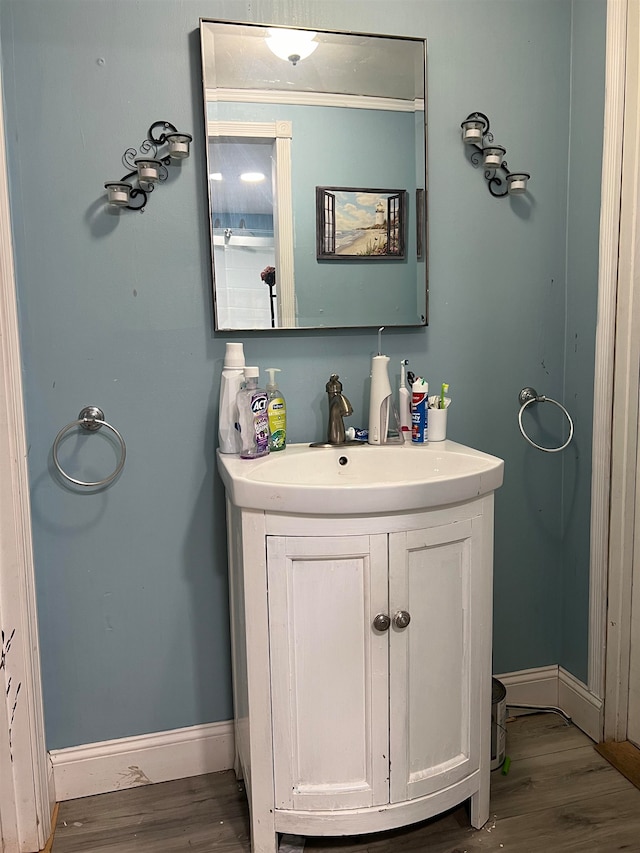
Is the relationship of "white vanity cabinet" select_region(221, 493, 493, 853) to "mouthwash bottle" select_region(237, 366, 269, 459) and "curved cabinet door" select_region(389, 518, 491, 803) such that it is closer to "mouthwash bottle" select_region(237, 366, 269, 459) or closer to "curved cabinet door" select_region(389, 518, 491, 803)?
"curved cabinet door" select_region(389, 518, 491, 803)

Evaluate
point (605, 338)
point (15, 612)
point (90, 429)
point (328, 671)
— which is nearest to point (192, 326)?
point (90, 429)

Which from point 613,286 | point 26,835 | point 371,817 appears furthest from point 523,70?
point 26,835

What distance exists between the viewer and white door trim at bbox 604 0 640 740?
170cm

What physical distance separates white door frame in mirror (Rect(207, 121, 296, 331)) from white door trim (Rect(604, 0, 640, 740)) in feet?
2.75

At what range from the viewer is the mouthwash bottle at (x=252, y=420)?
1.59 meters

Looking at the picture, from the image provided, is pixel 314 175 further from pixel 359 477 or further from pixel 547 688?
pixel 547 688

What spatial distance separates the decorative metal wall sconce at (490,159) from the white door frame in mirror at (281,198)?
0.47 meters

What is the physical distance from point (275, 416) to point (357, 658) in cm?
59

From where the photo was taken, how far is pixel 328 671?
1416 mm

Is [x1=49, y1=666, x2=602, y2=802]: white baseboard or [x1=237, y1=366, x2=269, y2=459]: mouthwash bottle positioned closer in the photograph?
[x1=237, y1=366, x2=269, y2=459]: mouthwash bottle

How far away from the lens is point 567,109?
189 cm

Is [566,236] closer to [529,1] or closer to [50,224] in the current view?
[529,1]

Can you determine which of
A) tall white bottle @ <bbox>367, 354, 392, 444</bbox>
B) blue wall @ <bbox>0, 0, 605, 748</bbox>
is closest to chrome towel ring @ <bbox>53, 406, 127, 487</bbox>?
blue wall @ <bbox>0, 0, 605, 748</bbox>

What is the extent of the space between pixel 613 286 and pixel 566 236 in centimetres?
24
